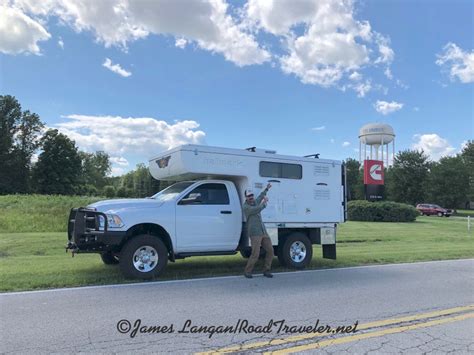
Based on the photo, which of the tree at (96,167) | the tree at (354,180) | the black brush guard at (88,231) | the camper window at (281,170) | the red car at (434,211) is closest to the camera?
the black brush guard at (88,231)

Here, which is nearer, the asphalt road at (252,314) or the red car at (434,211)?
the asphalt road at (252,314)

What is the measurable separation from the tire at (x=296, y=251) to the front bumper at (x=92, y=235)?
13.2ft

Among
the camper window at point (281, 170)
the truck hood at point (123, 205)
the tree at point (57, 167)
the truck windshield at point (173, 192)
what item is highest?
the tree at point (57, 167)

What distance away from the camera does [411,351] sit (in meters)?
4.84

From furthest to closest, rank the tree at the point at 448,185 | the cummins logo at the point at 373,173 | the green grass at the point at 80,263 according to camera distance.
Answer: the tree at the point at 448,185 < the cummins logo at the point at 373,173 < the green grass at the point at 80,263

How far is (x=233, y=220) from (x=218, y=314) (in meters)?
3.92

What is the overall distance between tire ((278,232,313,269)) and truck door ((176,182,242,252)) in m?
1.39

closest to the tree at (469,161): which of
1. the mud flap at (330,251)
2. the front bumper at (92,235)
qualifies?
the mud flap at (330,251)

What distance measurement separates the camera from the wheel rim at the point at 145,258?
28.3ft

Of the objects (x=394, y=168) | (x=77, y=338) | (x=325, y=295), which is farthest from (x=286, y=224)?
(x=394, y=168)

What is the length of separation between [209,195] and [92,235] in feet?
8.78

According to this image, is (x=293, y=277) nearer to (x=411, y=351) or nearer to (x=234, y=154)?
(x=234, y=154)

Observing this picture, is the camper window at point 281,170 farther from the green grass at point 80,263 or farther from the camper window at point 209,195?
the green grass at point 80,263

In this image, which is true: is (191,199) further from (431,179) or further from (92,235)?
(431,179)
